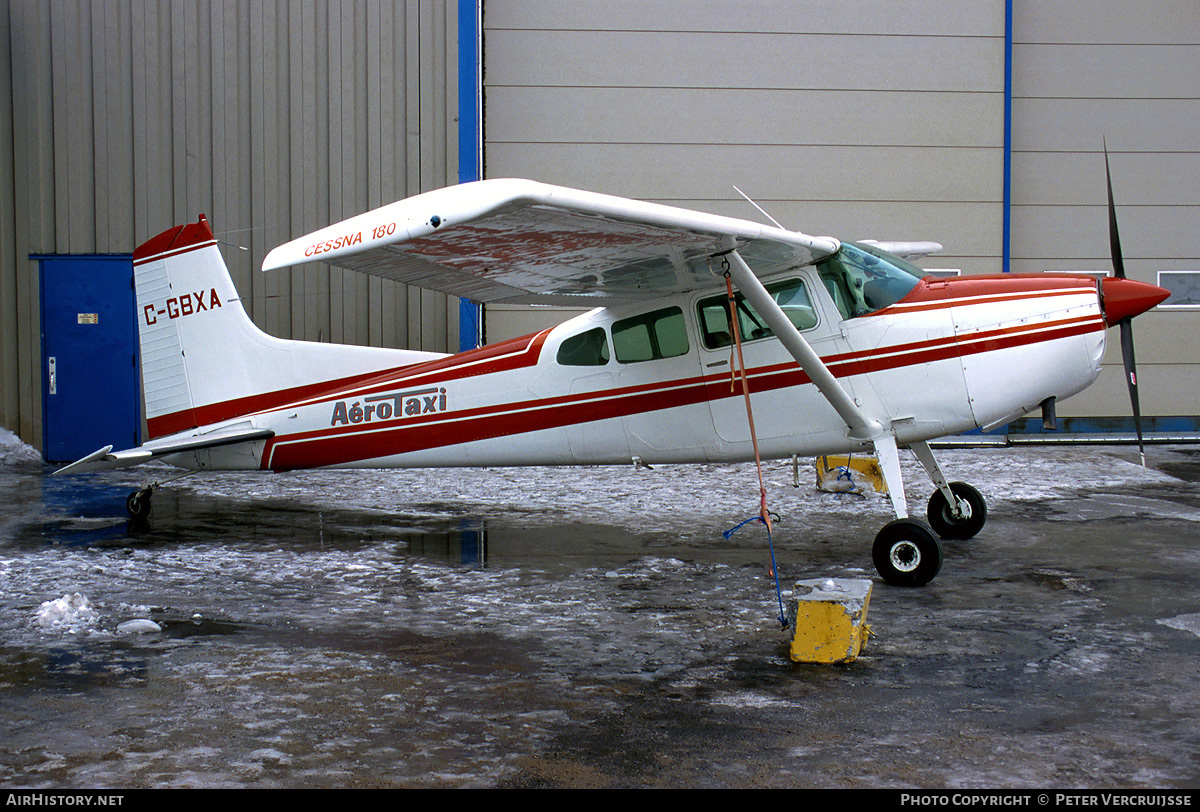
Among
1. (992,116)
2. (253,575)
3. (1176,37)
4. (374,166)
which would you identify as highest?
(1176,37)

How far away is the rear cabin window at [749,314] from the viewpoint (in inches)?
274

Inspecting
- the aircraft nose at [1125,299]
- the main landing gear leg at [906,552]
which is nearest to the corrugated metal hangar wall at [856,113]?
the aircraft nose at [1125,299]

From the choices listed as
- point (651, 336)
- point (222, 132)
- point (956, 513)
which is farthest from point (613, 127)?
point (956, 513)

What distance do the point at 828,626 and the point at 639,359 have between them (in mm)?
3205

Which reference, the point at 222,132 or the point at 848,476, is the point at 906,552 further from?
the point at 222,132

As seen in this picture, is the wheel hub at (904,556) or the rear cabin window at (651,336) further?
the rear cabin window at (651,336)

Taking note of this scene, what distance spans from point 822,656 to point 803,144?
10767mm

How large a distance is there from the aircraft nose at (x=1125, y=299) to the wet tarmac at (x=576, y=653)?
181 centimetres

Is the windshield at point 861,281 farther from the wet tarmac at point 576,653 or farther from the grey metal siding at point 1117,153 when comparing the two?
the grey metal siding at point 1117,153

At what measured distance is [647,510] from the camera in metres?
9.44

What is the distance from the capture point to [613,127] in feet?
45.5

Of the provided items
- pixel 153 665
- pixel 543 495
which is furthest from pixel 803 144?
pixel 153 665

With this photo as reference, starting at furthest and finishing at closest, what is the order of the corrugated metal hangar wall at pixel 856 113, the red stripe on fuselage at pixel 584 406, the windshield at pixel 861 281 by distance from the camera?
the corrugated metal hangar wall at pixel 856 113 → the windshield at pixel 861 281 → the red stripe on fuselage at pixel 584 406
